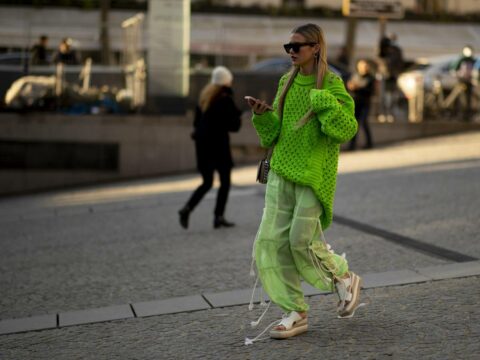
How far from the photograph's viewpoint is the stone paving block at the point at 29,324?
6.21 metres

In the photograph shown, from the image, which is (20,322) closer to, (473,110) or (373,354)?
(373,354)

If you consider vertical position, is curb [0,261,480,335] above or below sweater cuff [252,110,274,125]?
below

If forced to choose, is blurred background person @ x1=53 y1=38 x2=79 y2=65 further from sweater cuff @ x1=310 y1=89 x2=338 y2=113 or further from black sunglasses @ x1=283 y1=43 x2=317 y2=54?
sweater cuff @ x1=310 y1=89 x2=338 y2=113

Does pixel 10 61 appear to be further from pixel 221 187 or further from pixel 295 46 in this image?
pixel 295 46

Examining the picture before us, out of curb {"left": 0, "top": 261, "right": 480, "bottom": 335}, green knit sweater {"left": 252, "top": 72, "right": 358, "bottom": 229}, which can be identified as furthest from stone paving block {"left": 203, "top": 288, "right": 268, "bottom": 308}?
green knit sweater {"left": 252, "top": 72, "right": 358, "bottom": 229}

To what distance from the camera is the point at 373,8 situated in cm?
2064

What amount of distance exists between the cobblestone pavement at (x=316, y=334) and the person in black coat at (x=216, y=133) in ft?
13.6

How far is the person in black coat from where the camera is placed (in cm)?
1035

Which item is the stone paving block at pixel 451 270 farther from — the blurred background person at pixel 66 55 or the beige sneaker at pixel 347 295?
the blurred background person at pixel 66 55

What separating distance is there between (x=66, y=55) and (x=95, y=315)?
1352cm

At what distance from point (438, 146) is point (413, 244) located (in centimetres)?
1036

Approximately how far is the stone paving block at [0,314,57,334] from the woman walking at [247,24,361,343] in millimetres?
1636

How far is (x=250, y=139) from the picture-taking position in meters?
19.5

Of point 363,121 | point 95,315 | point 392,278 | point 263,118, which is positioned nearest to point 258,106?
point 263,118
